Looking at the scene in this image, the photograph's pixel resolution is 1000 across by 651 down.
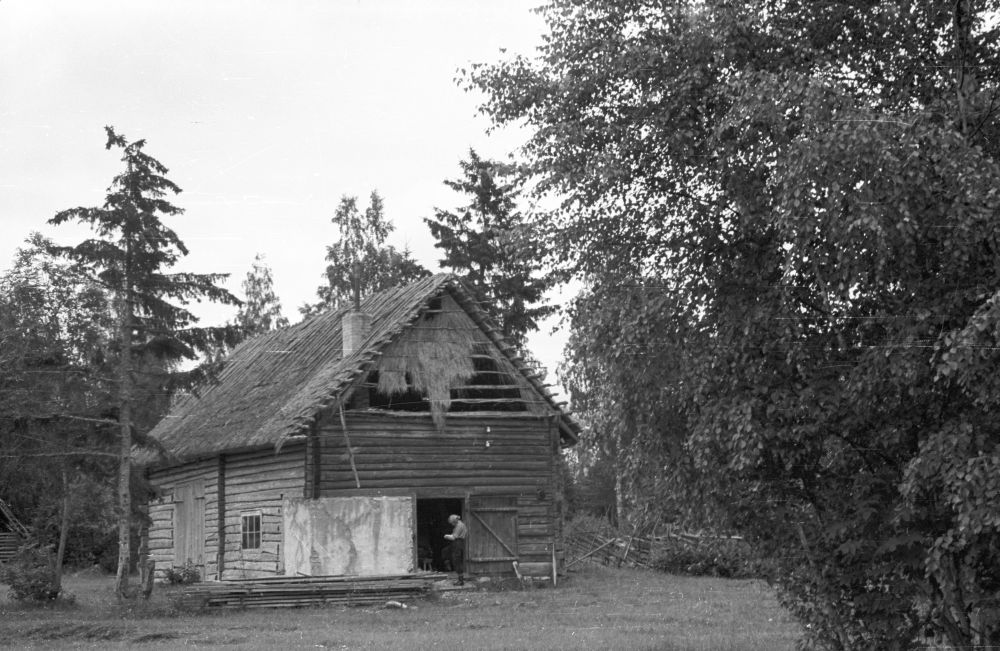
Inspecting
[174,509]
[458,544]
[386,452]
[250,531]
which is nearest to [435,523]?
[458,544]

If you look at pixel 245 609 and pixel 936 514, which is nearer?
pixel 936 514

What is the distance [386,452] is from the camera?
27.1 m

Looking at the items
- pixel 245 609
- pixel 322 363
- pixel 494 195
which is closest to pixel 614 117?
pixel 245 609

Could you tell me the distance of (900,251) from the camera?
36.0ft

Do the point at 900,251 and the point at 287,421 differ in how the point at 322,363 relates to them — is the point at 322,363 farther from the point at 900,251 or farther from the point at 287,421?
the point at 900,251

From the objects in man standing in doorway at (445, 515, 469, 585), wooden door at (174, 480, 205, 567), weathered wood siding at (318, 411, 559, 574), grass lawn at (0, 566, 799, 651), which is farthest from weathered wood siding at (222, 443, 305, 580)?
man standing in doorway at (445, 515, 469, 585)

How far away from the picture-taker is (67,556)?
134ft

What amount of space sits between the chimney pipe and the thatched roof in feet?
1.15

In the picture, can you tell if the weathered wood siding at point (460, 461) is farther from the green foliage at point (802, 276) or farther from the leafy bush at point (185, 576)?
the green foliage at point (802, 276)

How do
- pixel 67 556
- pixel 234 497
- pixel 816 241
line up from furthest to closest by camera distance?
1. pixel 67 556
2. pixel 234 497
3. pixel 816 241

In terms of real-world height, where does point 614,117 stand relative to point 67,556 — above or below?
above

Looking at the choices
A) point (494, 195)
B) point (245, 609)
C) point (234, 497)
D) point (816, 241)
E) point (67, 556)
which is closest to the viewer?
point (816, 241)

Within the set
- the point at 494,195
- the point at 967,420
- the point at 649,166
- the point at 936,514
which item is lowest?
the point at 936,514

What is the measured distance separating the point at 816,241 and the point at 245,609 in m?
14.7
